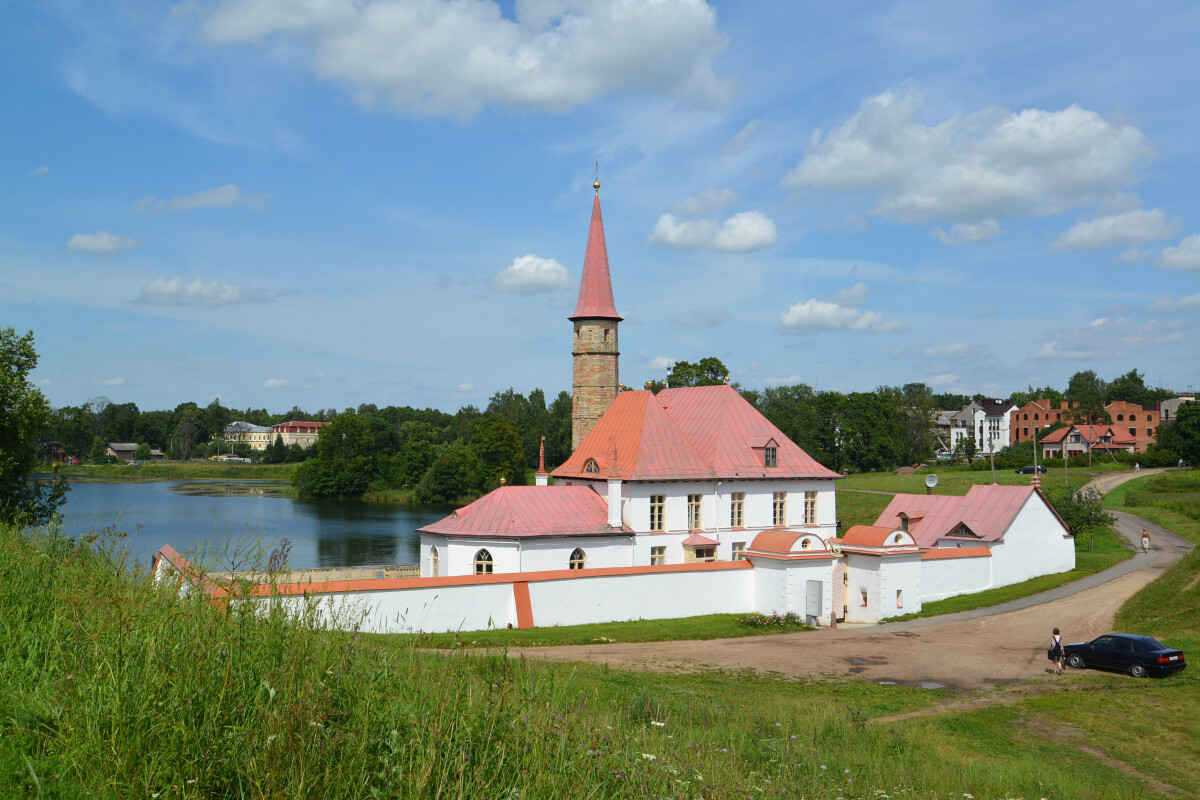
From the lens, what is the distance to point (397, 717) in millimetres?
4621

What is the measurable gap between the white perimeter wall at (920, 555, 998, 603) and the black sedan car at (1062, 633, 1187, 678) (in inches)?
352

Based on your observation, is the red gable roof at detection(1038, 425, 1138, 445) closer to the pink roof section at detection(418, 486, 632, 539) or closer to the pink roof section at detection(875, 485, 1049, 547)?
the pink roof section at detection(875, 485, 1049, 547)

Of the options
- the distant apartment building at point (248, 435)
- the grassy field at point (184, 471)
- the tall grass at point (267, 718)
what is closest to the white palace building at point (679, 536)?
the tall grass at point (267, 718)

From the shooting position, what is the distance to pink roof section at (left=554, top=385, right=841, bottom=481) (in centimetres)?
3528

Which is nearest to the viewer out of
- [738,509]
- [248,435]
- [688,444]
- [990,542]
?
[990,542]

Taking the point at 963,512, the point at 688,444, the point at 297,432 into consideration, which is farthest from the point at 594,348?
the point at 297,432

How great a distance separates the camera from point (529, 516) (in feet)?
103

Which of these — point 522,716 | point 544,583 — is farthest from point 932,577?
point 522,716

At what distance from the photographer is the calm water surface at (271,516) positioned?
4950cm

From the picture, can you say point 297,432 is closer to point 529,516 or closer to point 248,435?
point 248,435

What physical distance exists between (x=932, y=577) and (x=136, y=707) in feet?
97.9

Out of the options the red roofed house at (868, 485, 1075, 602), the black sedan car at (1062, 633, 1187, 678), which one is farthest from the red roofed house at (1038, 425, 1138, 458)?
the black sedan car at (1062, 633, 1187, 678)

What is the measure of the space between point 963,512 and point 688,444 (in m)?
11.6

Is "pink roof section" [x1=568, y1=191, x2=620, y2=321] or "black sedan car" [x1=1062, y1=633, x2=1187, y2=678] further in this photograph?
"pink roof section" [x1=568, y1=191, x2=620, y2=321]
